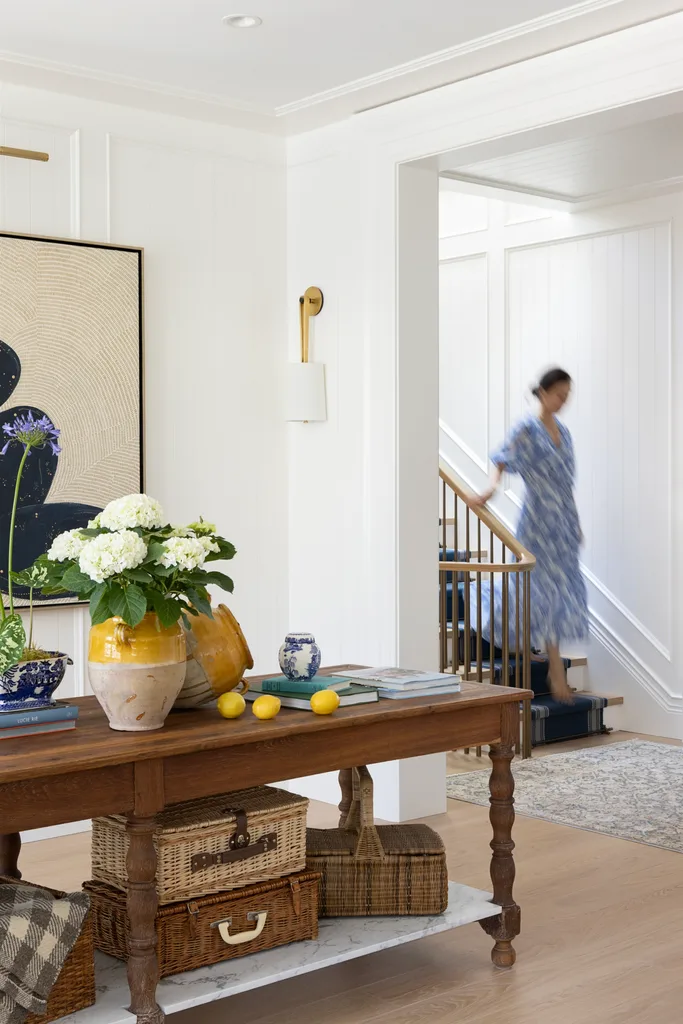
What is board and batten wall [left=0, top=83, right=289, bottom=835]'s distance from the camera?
4672 millimetres

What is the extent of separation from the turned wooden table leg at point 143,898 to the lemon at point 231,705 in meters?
0.29

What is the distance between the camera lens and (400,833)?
350 cm

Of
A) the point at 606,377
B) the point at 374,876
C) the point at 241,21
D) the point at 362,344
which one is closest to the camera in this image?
the point at 374,876

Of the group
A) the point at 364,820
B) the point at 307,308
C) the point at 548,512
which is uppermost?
the point at 307,308

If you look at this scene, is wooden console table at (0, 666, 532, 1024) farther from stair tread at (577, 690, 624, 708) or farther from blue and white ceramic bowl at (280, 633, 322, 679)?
stair tread at (577, 690, 624, 708)

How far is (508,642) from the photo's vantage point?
641 centimetres

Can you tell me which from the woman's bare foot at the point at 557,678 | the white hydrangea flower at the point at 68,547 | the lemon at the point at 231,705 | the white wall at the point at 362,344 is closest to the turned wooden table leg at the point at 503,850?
the lemon at the point at 231,705

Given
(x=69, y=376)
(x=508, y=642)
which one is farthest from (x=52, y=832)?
(x=508, y=642)

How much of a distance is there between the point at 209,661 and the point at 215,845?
0.46 meters

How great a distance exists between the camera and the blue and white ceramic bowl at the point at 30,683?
2.76 meters

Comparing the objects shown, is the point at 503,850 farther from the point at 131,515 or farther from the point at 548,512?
the point at 548,512

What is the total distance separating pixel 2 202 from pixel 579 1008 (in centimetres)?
342

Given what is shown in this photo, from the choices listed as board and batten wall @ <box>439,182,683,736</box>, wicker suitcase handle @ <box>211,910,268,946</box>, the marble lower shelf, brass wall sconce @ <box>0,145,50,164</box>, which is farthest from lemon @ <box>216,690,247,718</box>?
board and batten wall @ <box>439,182,683,736</box>

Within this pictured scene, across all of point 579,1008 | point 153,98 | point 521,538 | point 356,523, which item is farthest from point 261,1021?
point 521,538
